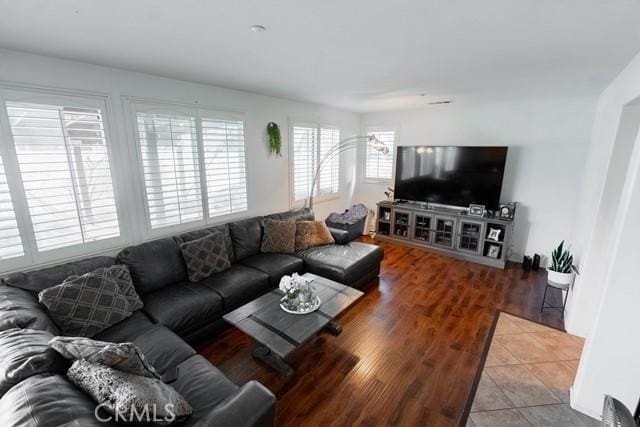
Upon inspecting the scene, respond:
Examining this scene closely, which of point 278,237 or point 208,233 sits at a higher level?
point 208,233

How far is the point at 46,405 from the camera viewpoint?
0.98 m

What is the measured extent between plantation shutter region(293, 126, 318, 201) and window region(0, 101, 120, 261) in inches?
97.1

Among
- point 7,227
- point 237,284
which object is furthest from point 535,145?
point 7,227

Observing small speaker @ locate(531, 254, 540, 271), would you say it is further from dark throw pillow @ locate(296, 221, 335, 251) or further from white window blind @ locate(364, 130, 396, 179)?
dark throw pillow @ locate(296, 221, 335, 251)

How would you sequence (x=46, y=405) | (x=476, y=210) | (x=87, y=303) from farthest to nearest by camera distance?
(x=476, y=210) < (x=87, y=303) < (x=46, y=405)

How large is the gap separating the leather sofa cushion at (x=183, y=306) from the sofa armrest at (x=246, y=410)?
1.13m

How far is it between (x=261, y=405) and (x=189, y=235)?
2147 mm

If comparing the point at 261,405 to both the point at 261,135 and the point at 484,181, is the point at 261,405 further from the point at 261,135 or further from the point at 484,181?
the point at 484,181

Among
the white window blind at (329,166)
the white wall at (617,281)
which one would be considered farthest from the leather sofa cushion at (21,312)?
the white window blind at (329,166)

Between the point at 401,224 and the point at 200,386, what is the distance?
164 inches

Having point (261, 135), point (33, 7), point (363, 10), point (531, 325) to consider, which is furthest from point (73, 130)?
point (531, 325)

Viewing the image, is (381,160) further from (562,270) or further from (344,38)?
(344,38)

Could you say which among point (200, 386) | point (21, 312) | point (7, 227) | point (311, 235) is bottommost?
point (200, 386)

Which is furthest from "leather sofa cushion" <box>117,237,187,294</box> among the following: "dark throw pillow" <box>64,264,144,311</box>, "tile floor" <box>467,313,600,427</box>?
"tile floor" <box>467,313,600,427</box>
